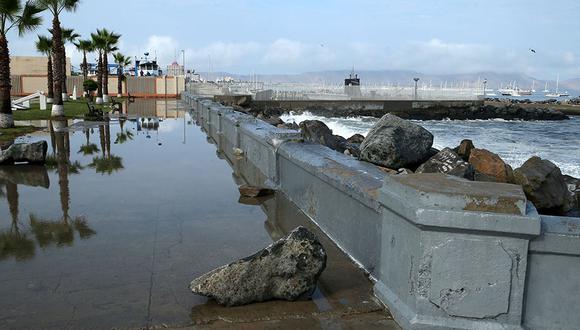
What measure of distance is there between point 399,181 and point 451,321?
0.93m

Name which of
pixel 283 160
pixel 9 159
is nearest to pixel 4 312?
pixel 283 160

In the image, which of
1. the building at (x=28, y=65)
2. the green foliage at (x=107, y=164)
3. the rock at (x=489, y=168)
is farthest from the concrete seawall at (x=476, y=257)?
the building at (x=28, y=65)

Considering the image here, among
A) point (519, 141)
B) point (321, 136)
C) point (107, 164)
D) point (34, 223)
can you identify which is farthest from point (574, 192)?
point (519, 141)

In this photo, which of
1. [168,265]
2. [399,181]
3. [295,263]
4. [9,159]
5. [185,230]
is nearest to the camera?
[399,181]

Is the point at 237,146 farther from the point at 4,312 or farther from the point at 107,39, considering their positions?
the point at 107,39

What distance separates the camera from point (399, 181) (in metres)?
3.52

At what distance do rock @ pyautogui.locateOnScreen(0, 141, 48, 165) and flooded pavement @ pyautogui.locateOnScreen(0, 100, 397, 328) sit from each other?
30 cm

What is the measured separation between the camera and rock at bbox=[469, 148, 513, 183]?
27.7 ft

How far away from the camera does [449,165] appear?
8.10 m

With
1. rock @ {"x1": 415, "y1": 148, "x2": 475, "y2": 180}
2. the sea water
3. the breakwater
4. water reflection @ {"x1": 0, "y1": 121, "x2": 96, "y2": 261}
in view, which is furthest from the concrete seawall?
the breakwater

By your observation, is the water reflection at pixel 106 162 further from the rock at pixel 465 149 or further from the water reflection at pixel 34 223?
the rock at pixel 465 149

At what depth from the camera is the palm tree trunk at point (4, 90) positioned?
60.1 feet

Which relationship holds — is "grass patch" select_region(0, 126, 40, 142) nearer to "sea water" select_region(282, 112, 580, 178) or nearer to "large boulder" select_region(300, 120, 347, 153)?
"large boulder" select_region(300, 120, 347, 153)

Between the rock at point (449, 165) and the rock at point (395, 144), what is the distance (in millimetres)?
362
